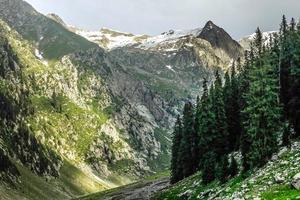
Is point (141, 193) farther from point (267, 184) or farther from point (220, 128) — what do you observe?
point (267, 184)

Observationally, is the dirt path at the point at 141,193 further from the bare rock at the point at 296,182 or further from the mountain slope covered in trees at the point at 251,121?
the bare rock at the point at 296,182

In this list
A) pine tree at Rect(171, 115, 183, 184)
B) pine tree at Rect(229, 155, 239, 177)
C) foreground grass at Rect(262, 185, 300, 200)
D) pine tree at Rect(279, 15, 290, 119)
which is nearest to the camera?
foreground grass at Rect(262, 185, 300, 200)

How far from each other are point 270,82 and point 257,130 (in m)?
6.78

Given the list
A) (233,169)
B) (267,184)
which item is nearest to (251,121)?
(233,169)

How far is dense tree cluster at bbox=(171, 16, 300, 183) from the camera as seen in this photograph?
63.5 metres

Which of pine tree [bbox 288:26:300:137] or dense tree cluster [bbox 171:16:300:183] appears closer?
dense tree cluster [bbox 171:16:300:183]

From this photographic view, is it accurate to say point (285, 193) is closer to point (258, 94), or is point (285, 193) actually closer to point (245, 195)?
point (245, 195)

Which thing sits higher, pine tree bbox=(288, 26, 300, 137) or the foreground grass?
pine tree bbox=(288, 26, 300, 137)

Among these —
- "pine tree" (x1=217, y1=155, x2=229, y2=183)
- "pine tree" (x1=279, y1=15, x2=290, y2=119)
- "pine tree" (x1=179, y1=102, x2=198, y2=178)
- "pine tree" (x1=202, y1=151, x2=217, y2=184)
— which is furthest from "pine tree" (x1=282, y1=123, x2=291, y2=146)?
"pine tree" (x1=179, y1=102, x2=198, y2=178)

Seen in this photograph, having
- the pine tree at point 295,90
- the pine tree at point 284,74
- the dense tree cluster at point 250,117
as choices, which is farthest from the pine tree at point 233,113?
the pine tree at point 295,90

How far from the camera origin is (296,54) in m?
73.7

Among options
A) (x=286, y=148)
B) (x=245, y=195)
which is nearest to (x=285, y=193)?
(x=245, y=195)

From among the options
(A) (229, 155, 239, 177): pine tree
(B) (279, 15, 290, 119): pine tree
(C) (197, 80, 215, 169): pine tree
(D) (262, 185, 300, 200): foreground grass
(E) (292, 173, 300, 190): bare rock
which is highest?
(B) (279, 15, 290, 119): pine tree

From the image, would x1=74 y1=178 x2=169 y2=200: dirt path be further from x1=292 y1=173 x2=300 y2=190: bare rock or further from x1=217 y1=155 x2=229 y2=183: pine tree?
x1=292 y1=173 x2=300 y2=190: bare rock
